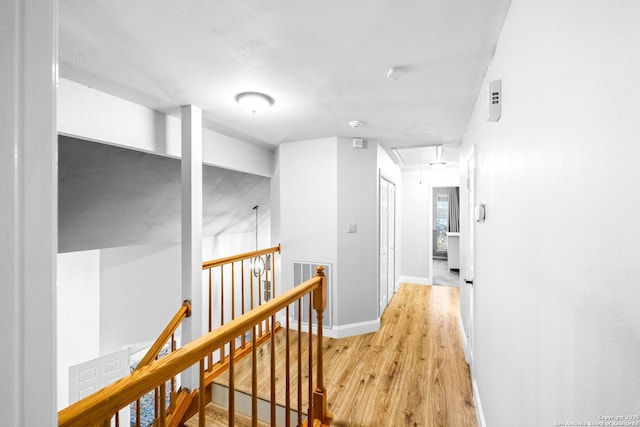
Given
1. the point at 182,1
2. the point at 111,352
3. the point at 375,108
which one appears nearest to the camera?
the point at 182,1

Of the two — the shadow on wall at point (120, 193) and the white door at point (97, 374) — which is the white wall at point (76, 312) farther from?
the shadow on wall at point (120, 193)

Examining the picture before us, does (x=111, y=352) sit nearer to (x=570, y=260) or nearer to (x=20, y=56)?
(x=20, y=56)

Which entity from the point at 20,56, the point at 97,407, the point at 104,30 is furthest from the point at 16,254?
the point at 104,30

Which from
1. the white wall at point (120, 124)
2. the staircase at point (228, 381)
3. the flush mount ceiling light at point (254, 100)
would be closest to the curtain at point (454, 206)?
the staircase at point (228, 381)

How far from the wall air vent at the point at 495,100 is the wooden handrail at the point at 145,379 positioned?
4.82 ft

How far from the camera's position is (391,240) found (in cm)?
467

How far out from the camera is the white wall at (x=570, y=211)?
496 mm

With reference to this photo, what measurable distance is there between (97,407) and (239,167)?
9.48 feet

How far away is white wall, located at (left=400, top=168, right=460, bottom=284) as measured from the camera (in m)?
5.48

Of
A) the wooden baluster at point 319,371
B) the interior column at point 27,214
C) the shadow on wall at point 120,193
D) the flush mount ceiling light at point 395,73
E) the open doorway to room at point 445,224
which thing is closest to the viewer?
the interior column at point 27,214

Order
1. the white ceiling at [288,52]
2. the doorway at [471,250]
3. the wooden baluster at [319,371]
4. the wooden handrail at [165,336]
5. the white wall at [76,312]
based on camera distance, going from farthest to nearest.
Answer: the white wall at [76,312]
the doorway at [471,250]
the wooden handrail at [165,336]
the wooden baluster at [319,371]
the white ceiling at [288,52]

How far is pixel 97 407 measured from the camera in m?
0.68

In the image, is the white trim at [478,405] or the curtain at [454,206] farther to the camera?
the curtain at [454,206]

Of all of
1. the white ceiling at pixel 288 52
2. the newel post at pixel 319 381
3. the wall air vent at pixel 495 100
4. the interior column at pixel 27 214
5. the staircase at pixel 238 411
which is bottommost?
the staircase at pixel 238 411
